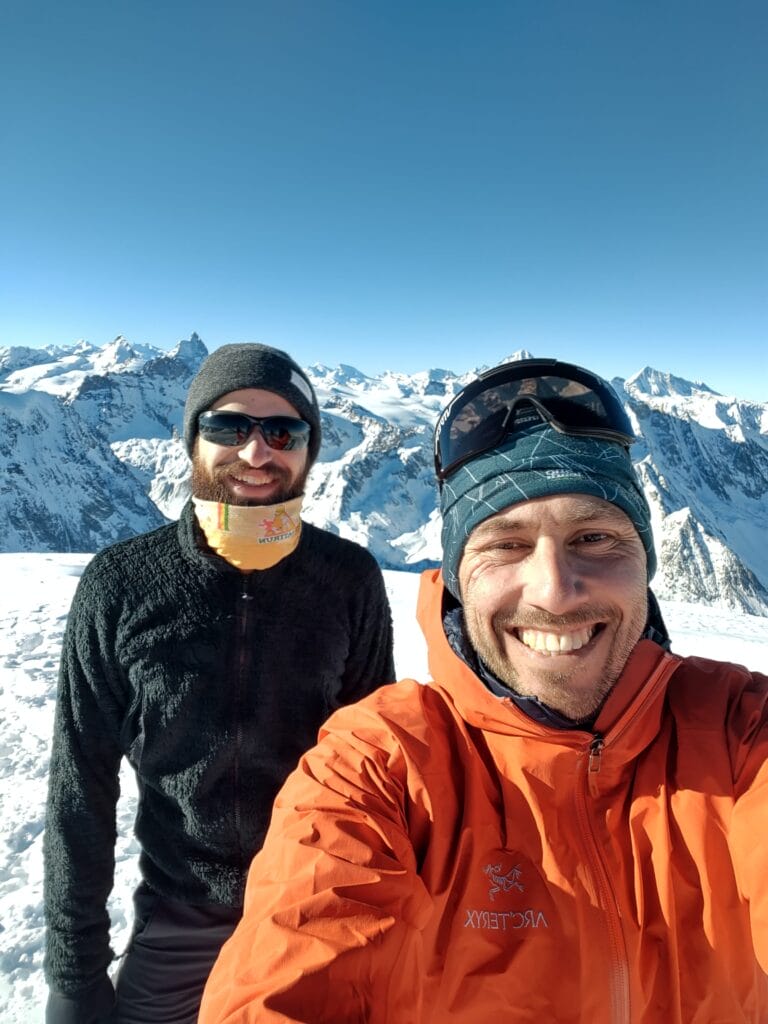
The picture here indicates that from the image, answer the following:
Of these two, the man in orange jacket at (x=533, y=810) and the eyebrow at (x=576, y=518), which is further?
the eyebrow at (x=576, y=518)

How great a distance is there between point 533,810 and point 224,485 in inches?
77.2

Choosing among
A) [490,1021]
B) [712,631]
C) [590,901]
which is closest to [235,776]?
[490,1021]

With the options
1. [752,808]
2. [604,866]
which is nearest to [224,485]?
[604,866]

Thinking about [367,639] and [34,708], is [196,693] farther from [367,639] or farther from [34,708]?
[34,708]

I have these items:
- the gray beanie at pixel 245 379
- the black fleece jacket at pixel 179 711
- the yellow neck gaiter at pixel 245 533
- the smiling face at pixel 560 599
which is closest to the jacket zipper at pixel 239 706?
the black fleece jacket at pixel 179 711

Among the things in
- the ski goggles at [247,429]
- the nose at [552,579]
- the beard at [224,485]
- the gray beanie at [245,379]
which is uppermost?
the gray beanie at [245,379]

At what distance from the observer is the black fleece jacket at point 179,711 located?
2.51 meters

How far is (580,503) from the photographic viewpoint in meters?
2.14

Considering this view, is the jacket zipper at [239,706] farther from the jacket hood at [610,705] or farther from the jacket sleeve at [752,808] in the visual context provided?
the jacket sleeve at [752,808]

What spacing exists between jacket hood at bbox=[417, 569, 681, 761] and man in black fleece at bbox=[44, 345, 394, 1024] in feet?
2.82

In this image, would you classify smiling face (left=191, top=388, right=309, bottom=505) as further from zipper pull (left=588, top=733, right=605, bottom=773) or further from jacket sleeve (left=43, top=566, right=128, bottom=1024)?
zipper pull (left=588, top=733, right=605, bottom=773)

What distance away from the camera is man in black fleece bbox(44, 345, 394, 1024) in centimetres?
252

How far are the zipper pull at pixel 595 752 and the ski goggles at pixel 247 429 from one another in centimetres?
191

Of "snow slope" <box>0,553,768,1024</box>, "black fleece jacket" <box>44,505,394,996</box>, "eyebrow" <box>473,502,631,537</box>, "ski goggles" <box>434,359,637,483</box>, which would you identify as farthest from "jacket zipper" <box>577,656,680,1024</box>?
"snow slope" <box>0,553,768,1024</box>
